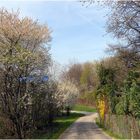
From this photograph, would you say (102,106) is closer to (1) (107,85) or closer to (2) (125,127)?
(1) (107,85)

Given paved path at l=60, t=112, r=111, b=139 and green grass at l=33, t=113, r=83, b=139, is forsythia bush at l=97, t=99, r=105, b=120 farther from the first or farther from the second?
green grass at l=33, t=113, r=83, b=139

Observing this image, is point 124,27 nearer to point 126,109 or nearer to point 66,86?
point 126,109

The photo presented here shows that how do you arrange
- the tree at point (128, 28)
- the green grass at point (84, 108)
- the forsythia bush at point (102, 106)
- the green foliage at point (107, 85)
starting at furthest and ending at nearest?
the green grass at point (84, 108) → the forsythia bush at point (102, 106) → the green foliage at point (107, 85) → the tree at point (128, 28)

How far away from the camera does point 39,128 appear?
4369 centimetres

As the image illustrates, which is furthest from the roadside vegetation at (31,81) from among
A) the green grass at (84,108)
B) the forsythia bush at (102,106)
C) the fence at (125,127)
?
the green grass at (84,108)

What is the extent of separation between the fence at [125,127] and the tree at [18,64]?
7738 millimetres

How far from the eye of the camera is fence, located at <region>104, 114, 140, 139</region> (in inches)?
1063

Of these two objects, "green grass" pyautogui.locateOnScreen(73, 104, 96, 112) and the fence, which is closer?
the fence

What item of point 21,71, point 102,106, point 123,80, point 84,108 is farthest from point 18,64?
point 84,108

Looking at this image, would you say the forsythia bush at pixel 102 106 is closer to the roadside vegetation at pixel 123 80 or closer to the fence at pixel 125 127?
the roadside vegetation at pixel 123 80

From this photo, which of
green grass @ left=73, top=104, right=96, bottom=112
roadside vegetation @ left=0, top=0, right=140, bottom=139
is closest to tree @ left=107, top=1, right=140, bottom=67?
roadside vegetation @ left=0, top=0, right=140, bottom=139

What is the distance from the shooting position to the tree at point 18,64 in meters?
32.2

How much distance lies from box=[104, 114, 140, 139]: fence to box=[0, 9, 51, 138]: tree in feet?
25.4

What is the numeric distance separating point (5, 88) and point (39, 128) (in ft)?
41.0
